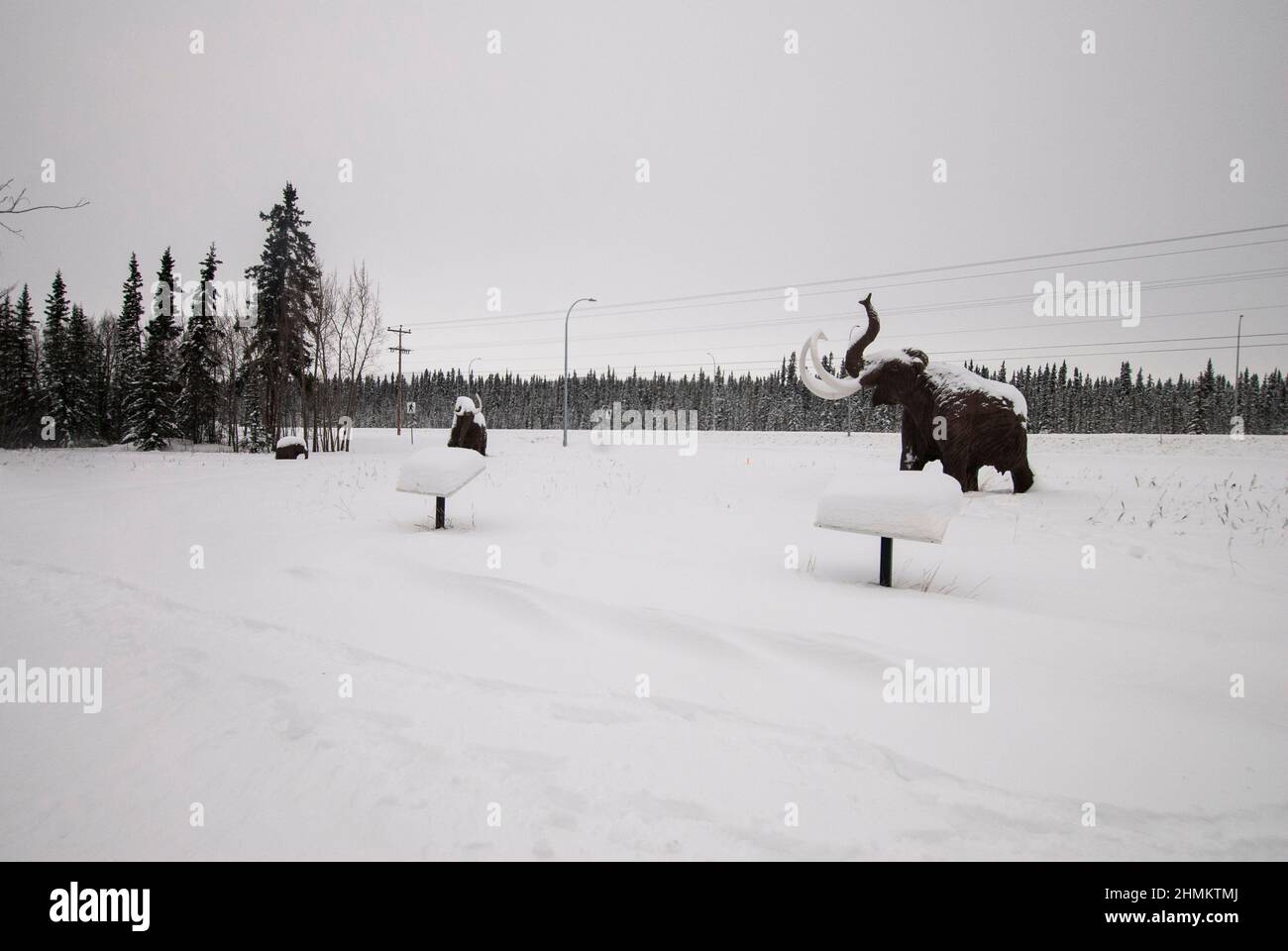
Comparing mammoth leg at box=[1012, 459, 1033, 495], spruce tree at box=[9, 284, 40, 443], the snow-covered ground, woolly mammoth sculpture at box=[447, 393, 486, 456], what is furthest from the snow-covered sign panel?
spruce tree at box=[9, 284, 40, 443]

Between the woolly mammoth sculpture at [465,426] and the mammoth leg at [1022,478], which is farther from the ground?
the woolly mammoth sculpture at [465,426]

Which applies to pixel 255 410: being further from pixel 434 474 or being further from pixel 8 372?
pixel 434 474

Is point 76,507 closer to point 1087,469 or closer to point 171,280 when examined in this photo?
point 1087,469

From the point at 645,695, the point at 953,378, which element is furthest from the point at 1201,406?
the point at 645,695

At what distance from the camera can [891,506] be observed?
4715 millimetres

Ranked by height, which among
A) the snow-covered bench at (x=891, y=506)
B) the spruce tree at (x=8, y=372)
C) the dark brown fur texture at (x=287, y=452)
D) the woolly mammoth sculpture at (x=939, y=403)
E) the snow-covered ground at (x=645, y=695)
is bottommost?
the snow-covered ground at (x=645, y=695)

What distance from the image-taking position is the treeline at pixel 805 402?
61.9m

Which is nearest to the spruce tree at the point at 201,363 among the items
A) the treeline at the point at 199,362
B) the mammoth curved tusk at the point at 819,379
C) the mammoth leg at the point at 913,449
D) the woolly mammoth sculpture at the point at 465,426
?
the treeline at the point at 199,362

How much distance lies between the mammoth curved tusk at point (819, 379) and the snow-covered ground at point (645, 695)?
3.24 meters

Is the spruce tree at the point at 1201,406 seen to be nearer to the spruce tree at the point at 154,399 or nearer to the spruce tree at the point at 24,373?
the spruce tree at the point at 154,399

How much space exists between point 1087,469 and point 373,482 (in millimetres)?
16014

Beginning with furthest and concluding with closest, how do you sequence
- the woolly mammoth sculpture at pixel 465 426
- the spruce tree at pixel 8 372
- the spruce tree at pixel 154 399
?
the spruce tree at pixel 154 399
the spruce tree at pixel 8 372
the woolly mammoth sculpture at pixel 465 426

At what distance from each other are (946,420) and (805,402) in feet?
205
